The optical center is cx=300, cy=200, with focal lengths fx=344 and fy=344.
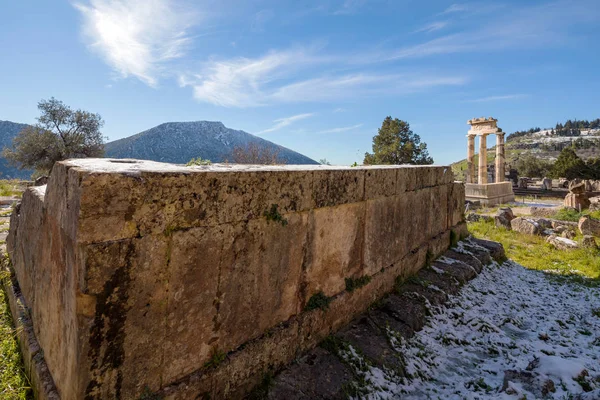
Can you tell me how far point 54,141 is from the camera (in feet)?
103

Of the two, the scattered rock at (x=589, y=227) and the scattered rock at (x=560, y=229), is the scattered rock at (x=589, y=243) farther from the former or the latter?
the scattered rock at (x=560, y=229)

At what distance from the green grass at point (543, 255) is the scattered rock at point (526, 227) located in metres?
0.24

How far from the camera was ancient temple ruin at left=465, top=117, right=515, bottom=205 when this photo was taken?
23000mm

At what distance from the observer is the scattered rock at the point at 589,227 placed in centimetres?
1088

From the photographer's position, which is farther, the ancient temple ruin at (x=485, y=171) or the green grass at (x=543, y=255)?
the ancient temple ruin at (x=485, y=171)

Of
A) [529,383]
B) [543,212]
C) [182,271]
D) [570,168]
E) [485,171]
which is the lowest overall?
[529,383]

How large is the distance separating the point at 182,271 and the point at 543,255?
9686mm

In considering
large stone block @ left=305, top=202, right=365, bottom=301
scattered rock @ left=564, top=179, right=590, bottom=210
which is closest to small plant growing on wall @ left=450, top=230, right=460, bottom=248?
large stone block @ left=305, top=202, right=365, bottom=301

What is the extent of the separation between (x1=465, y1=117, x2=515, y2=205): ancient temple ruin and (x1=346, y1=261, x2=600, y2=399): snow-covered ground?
60.4 feet

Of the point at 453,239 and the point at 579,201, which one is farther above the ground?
the point at 453,239

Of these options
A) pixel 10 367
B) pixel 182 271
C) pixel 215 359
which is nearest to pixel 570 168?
pixel 215 359

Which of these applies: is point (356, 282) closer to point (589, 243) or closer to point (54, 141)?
point (589, 243)

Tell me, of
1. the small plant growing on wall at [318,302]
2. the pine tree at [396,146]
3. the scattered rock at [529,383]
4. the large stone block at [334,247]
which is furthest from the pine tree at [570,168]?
the small plant growing on wall at [318,302]

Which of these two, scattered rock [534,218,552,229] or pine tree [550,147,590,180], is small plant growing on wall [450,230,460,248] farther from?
pine tree [550,147,590,180]
